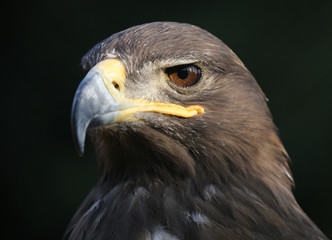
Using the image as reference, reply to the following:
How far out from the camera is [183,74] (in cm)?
216

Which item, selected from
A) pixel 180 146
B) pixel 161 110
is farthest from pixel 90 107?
pixel 180 146

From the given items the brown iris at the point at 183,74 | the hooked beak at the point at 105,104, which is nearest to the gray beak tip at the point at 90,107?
the hooked beak at the point at 105,104

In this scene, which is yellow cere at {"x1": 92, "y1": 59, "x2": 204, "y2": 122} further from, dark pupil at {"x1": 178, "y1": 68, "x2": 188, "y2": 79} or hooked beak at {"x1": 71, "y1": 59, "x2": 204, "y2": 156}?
dark pupil at {"x1": 178, "y1": 68, "x2": 188, "y2": 79}

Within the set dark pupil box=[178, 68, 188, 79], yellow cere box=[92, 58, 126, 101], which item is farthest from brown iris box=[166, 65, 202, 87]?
yellow cere box=[92, 58, 126, 101]

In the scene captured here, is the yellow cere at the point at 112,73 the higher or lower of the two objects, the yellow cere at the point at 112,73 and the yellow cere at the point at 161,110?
the higher

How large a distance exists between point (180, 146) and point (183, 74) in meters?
0.29

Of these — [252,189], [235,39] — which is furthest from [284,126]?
[252,189]

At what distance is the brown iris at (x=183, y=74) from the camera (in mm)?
2152

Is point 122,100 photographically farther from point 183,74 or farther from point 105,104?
point 183,74

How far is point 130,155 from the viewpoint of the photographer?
2.19 metres

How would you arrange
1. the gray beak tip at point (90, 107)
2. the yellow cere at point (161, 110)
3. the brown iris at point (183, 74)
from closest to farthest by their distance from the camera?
the gray beak tip at point (90, 107)
the yellow cere at point (161, 110)
the brown iris at point (183, 74)

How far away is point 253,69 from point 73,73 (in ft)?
5.45

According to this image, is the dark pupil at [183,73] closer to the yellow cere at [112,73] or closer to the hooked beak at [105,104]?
the hooked beak at [105,104]

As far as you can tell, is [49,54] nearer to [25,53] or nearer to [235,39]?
[25,53]
